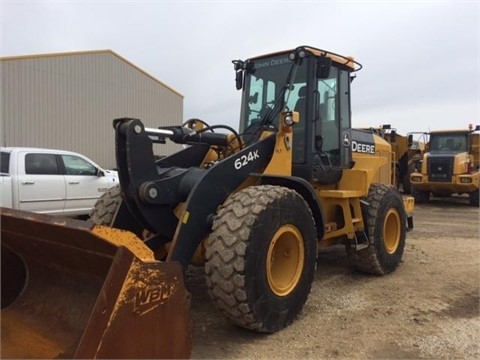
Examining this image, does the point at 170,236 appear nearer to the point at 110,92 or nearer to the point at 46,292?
the point at 46,292

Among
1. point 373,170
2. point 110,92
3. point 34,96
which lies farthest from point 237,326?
point 110,92

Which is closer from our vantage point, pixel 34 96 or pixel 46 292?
pixel 46 292

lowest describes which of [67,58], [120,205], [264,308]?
[264,308]

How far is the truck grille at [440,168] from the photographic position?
1572cm

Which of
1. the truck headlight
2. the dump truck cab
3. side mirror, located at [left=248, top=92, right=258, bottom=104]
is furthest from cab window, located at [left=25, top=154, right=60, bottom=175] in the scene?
the truck headlight

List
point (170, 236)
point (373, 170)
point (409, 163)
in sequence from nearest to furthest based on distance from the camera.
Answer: point (170, 236)
point (373, 170)
point (409, 163)

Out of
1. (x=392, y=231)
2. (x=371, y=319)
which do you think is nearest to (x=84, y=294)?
(x=371, y=319)

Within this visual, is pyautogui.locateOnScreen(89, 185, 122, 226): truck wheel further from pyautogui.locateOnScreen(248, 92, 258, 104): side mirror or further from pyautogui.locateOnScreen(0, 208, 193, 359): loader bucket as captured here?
pyautogui.locateOnScreen(248, 92, 258, 104): side mirror

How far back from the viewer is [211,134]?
4.97m

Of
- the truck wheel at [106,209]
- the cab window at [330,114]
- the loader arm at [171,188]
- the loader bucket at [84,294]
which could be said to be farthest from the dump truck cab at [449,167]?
the loader bucket at [84,294]

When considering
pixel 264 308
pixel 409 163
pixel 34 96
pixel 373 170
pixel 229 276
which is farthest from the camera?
pixel 409 163

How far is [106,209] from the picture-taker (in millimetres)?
4664

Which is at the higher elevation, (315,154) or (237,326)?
(315,154)

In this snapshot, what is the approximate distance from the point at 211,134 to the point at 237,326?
6.60ft
